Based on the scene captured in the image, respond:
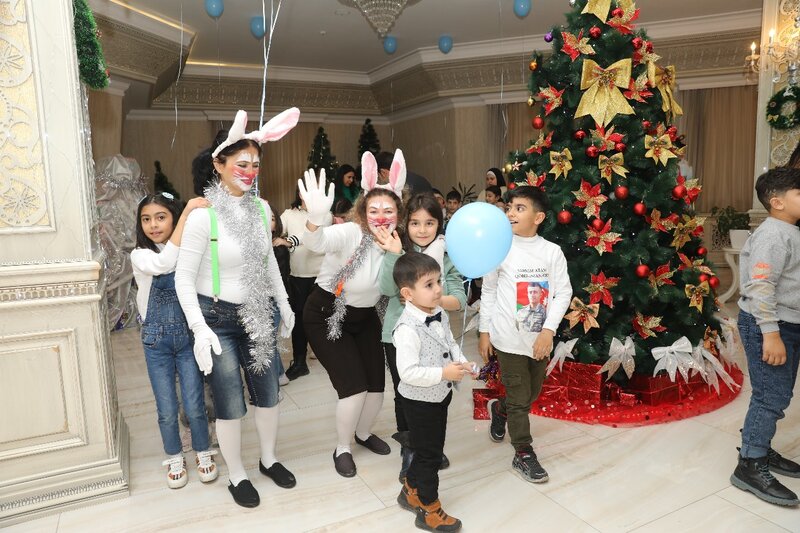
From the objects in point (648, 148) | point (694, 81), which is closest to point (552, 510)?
point (648, 148)

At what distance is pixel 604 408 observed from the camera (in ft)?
10.4

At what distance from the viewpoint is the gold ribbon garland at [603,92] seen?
3113mm

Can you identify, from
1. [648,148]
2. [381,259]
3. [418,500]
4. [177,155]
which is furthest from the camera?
[177,155]

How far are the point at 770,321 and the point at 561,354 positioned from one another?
120cm

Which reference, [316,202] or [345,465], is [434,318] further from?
[345,465]

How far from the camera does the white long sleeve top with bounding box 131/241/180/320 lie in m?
2.28

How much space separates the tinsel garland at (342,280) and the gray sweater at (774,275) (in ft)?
5.13

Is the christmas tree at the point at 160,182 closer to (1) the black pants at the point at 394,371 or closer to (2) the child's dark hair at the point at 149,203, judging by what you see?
(2) the child's dark hair at the point at 149,203

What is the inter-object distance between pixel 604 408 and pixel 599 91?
181 centimetres

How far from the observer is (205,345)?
2072 mm

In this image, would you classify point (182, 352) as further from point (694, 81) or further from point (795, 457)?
point (694, 81)

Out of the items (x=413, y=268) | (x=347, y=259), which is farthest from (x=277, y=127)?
(x=413, y=268)

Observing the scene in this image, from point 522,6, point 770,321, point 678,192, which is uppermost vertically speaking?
point 522,6

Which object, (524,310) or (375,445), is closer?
(524,310)
